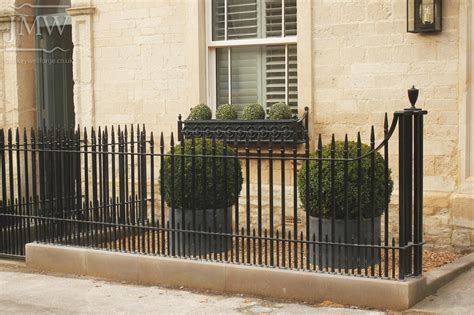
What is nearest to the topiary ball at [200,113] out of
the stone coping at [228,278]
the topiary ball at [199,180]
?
the topiary ball at [199,180]

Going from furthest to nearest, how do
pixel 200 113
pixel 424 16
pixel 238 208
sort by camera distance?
1. pixel 200 113
2. pixel 424 16
3. pixel 238 208

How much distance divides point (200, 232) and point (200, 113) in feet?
9.43

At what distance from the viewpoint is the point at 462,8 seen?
844cm

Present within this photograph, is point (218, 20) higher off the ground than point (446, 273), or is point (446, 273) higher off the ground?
point (218, 20)

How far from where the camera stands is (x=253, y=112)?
386 inches

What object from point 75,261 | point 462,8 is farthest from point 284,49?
point 75,261

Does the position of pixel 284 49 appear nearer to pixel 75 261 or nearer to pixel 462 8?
pixel 462 8

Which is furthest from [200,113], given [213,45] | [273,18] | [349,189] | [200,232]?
[349,189]

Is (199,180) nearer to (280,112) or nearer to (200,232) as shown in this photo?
(200,232)

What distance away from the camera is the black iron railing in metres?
6.84

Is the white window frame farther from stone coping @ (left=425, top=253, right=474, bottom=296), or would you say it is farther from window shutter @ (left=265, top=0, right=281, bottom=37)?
stone coping @ (left=425, top=253, right=474, bottom=296)

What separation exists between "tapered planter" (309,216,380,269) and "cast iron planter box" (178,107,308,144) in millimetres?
1805

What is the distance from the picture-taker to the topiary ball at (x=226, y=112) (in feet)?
32.9

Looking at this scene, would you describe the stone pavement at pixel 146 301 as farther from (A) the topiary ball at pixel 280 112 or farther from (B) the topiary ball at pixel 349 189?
(A) the topiary ball at pixel 280 112
